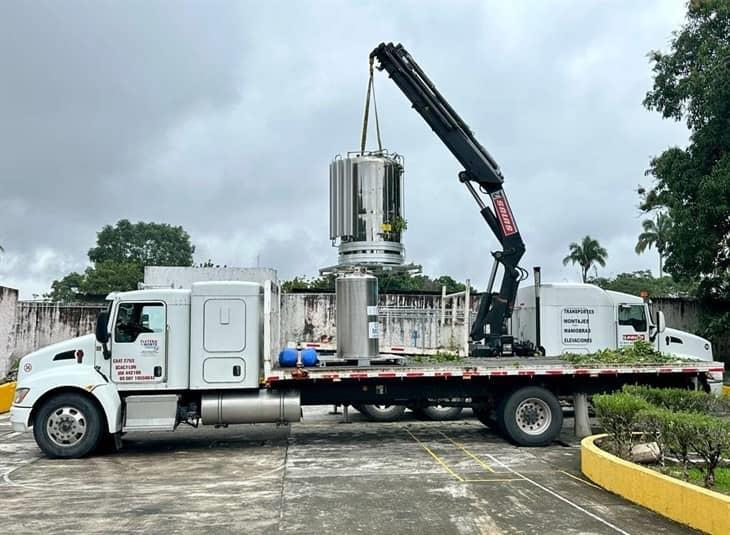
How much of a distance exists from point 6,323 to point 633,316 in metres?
19.9

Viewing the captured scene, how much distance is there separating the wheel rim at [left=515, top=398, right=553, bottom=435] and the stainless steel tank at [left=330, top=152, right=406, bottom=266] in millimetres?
3530

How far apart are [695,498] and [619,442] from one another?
253 cm

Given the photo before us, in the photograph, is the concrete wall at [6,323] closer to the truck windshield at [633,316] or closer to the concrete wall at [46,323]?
the concrete wall at [46,323]

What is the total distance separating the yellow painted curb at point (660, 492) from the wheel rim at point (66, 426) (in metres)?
7.92

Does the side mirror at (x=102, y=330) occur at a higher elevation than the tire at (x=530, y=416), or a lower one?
higher

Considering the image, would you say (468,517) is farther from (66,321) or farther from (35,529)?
(66,321)

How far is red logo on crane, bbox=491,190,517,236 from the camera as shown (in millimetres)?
16672

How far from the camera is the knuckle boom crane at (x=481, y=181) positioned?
15.6m

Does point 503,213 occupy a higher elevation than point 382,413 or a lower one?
higher

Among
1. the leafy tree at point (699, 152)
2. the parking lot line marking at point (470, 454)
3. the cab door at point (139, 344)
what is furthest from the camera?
the leafy tree at point (699, 152)

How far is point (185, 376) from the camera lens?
1199 cm

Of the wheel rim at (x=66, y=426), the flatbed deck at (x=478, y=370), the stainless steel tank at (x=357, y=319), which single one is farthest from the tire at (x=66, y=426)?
the stainless steel tank at (x=357, y=319)

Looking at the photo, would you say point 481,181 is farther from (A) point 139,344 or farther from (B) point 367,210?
(A) point 139,344

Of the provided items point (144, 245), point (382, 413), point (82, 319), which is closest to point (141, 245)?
point (144, 245)
